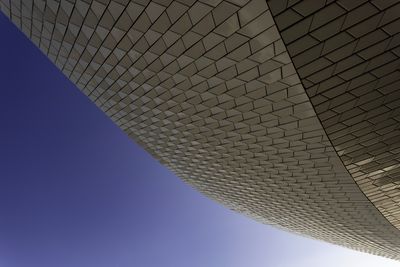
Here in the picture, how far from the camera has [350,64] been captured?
12.0 metres

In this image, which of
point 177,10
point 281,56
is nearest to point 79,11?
point 177,10

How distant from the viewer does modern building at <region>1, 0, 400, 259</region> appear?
35.4 ft

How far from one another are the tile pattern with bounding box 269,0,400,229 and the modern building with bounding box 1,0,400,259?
4 cm

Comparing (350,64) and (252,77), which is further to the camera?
(252,77)

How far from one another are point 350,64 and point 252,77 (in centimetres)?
366

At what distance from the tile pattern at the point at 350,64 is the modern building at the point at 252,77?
4 cm

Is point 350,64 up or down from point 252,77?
up

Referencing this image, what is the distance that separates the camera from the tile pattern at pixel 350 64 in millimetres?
10062

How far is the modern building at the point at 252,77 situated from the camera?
10781mm

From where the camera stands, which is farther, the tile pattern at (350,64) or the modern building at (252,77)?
the modern building at (252,77)

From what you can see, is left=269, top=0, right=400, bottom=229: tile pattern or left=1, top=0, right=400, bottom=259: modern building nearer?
left=269, top=0, right=400, bottom=229: tile pattern

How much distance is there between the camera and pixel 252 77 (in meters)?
13.6

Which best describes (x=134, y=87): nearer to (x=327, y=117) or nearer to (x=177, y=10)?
(x=177, y=10)

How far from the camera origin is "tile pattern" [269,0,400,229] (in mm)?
10062
